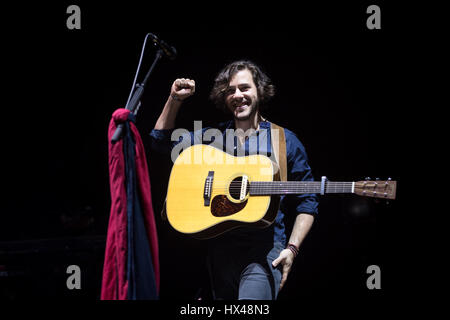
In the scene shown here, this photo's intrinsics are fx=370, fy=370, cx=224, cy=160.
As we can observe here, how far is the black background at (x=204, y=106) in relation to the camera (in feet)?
8.81

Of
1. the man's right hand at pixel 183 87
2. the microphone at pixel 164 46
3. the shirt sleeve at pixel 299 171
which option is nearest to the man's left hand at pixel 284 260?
the shirt sleeve at pixel 299 171

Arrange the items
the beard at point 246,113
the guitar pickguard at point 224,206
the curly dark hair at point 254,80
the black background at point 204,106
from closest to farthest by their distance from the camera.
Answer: the guitar pickguard at point 224,206 < the beard at point 246,113 < the curly dark hair at point 254,80 < the black background at point 204,106

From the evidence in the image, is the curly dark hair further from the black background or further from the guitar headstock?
the guitar headstock

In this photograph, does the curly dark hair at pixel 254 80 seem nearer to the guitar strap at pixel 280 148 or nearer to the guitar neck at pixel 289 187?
the guitar strap at pixel 280 148

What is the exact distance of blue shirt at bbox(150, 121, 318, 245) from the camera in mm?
2102

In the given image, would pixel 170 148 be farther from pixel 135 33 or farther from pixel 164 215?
pixel 135 33

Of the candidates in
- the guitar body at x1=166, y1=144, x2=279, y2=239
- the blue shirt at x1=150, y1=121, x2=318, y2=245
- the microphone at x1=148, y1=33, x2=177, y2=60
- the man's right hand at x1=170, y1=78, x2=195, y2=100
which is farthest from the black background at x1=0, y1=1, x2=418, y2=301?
the microphone at x1=148, y1=33, x2=177, y2=60

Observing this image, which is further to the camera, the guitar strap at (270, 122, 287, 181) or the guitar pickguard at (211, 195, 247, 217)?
the guitar strap at (270, 122, 287, 181)

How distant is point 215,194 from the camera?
2.18m

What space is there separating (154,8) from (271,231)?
2088mm

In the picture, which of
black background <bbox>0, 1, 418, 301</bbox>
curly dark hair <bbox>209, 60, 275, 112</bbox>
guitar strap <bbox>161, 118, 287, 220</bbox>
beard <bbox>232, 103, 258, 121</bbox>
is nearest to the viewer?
guitar strap <bbox>161, 118, 287, 220</bbox>

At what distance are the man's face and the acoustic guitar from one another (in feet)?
0.97

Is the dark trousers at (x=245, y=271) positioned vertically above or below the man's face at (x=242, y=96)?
below

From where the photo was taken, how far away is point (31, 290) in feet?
9.00
